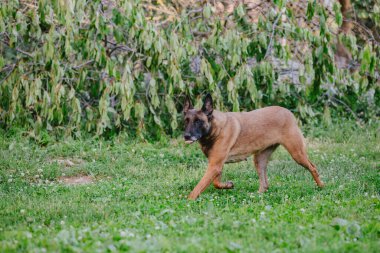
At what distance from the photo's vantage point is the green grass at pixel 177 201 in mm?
5156

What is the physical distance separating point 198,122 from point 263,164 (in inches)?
47.8

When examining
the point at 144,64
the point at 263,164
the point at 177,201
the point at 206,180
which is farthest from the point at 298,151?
the point at 144,64

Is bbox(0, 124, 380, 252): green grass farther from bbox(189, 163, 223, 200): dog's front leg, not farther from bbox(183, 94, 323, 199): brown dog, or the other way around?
bbox(183, 94, 323, 199): brown dog

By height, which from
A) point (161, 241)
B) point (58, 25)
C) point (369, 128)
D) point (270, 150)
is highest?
point (58, 25)

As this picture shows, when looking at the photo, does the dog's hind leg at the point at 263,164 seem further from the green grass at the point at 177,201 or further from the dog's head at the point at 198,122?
the dog's head at the point at 198,122

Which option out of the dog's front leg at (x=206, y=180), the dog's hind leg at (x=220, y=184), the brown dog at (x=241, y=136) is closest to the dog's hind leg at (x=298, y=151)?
the brown dog at (x=241, y=136)

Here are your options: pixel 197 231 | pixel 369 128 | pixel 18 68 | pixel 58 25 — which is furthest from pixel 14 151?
pixel 369 128

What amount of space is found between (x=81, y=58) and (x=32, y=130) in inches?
59.6

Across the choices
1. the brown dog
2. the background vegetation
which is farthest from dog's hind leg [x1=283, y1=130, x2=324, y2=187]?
the background vegetation

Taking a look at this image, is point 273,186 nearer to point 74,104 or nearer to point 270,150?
point 270,150

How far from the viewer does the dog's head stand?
25.1 ft

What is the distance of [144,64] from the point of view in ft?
35.7

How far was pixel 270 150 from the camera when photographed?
27.7 ft

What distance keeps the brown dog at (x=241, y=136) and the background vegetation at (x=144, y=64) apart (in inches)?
74.7
